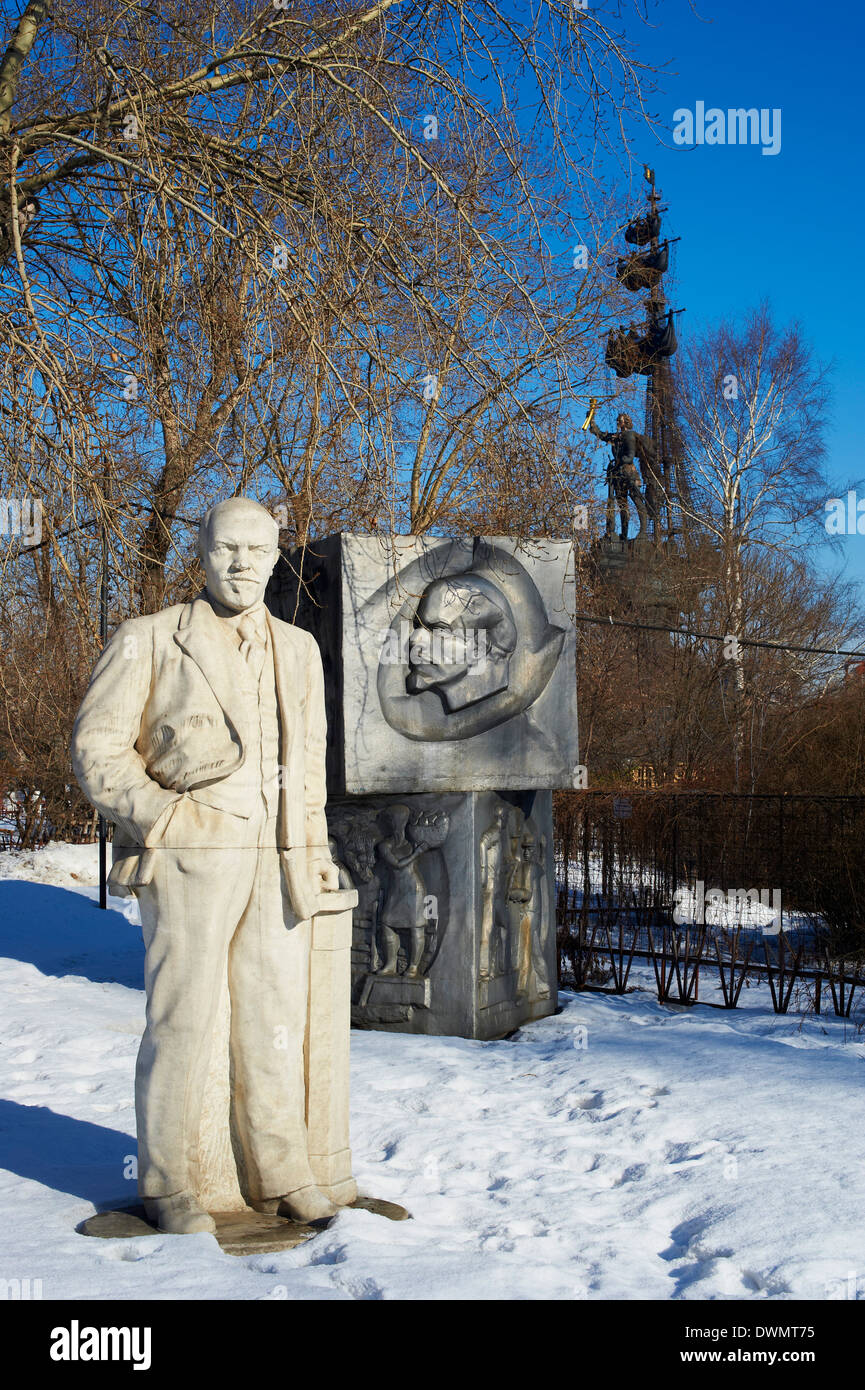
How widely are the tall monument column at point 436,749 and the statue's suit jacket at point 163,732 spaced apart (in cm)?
348

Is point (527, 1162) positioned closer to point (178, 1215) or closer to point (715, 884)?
point (178, 1215)

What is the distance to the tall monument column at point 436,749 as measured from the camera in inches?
297

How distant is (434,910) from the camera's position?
7664 mm

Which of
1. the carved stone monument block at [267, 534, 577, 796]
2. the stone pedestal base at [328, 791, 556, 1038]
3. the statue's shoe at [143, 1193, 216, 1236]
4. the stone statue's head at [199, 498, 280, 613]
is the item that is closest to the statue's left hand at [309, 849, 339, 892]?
the stone statue's head at [199, 498, 280, 613]

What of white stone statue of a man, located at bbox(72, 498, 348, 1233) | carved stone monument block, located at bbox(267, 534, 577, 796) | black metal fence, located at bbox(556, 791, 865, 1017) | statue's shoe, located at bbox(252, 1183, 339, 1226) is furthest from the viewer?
black metal fence, located at bbox(556, 791, 865, 1017)

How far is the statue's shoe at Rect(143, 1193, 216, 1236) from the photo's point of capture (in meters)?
3.64

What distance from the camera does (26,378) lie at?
5.16 meters

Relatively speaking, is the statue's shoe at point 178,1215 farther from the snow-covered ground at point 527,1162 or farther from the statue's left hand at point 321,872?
Result: the statue's left hand at point 321,872

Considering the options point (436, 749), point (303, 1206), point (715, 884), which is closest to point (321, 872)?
point (303, 1206)

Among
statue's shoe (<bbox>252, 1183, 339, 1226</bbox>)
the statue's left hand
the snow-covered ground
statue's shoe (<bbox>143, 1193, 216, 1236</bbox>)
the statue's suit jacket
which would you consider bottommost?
the snow-covered ground

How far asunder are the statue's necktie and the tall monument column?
3.39 metres

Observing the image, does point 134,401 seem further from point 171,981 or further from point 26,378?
point 171,981

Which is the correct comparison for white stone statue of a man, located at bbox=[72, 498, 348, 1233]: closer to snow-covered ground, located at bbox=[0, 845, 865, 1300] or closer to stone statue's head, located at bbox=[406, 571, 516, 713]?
snow-covered ground, located at bbox=[0, 845, 865, 1300]

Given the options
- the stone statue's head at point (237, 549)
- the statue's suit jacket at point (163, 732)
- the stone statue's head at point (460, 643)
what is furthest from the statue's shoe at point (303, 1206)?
the stone statue's head at point (460, 643)
